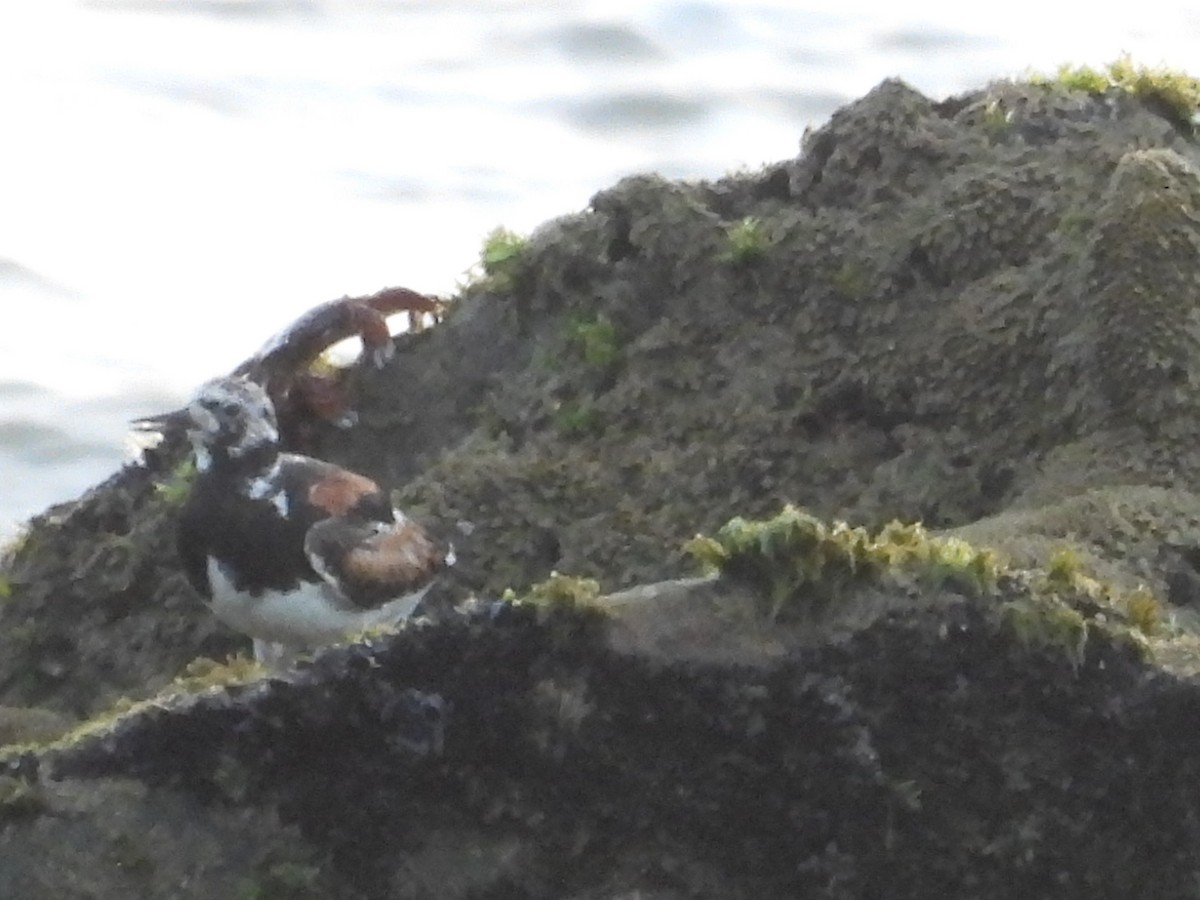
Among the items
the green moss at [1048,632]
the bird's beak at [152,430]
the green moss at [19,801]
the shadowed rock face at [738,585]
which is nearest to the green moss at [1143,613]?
the shadowed rock face at [738,585]

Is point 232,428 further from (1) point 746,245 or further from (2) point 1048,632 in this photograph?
(2) point 1048,632

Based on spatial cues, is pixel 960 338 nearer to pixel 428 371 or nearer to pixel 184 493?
pixel 428 371

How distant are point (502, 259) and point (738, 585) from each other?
2720mm

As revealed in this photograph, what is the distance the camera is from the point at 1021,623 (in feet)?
10.7

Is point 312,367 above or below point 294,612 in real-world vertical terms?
above

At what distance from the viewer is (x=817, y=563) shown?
10.8ft

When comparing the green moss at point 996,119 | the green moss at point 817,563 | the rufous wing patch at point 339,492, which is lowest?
the green moss at point 817,563

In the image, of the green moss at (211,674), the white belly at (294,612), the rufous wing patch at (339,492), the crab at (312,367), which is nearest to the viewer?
the green moss at (211,674)

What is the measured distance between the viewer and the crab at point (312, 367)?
5.97 meters

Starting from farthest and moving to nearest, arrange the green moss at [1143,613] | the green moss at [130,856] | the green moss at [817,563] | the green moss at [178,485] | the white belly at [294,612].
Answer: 1. the green moss at [178,485]
2. the white belly at [294,612]
3. the green moss at [1143,613]
4. the green moss at [817,563]
5. the green moss at [130,856]

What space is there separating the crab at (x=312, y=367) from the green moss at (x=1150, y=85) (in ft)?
6.16

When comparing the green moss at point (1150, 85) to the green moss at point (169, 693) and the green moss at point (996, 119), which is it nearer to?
the green moss at point (996, 119)

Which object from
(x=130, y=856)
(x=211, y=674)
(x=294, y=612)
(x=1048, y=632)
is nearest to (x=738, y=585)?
(x=1048, y=632)

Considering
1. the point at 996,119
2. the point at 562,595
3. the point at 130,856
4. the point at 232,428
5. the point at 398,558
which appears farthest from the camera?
the point at 996,119
